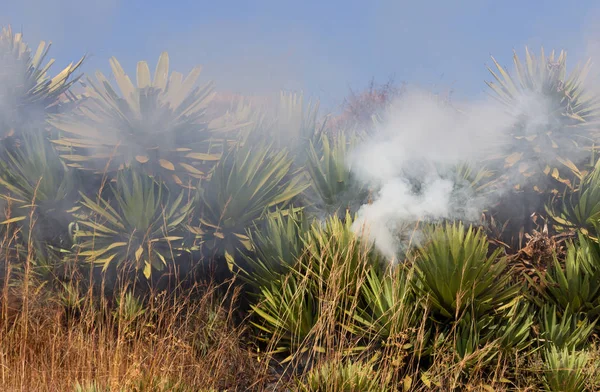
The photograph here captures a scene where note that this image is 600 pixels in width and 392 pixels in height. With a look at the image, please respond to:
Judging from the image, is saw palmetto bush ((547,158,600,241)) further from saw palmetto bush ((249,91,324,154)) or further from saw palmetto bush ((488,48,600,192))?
saw palmetto bush ((249,91,324,154))

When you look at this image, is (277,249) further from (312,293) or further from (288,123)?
(288,123)

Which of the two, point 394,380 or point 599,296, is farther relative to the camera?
point 599,296

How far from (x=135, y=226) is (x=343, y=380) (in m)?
2.08

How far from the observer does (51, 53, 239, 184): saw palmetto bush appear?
466 centimetres

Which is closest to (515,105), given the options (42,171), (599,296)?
(599,296)

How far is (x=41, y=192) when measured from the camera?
478 centimetres

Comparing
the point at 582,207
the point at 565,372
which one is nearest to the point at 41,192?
the point at 565,372

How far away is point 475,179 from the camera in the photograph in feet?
18.4

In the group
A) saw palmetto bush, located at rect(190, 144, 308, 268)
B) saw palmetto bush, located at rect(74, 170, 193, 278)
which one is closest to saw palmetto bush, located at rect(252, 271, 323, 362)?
saw palmetto bush, located at rect(190, 144, 308, 268)

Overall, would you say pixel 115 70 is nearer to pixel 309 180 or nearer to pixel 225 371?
pixel 309 180

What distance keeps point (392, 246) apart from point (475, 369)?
1141 millimetres

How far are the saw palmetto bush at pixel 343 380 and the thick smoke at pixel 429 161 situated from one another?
40.5 inches

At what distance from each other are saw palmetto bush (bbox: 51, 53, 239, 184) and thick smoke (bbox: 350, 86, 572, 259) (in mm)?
1439

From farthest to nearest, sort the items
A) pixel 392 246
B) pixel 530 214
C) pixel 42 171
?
1. pixel 530 214
2. pixel 42 171
3. pixel 392 246
